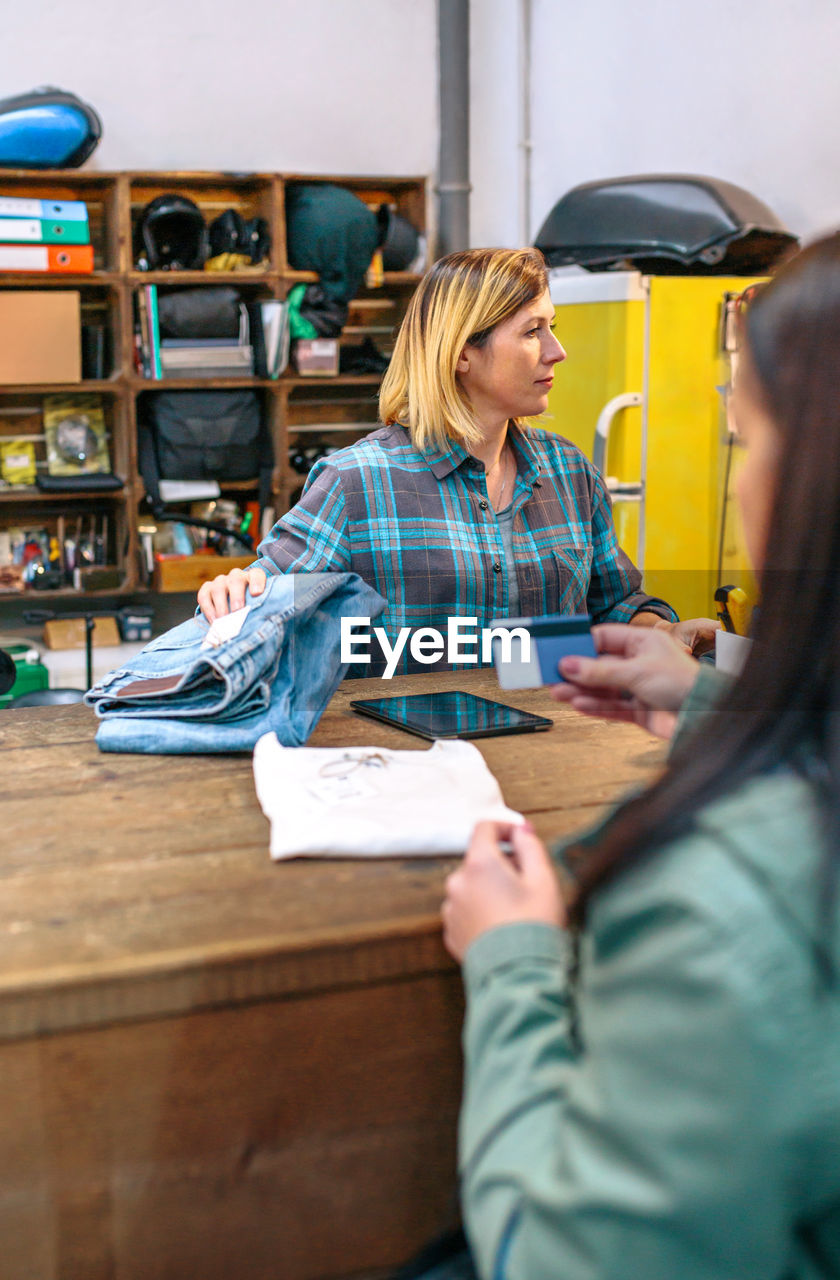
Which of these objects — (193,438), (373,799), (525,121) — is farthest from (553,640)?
(525,121)

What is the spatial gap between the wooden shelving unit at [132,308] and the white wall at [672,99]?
0.58 metres

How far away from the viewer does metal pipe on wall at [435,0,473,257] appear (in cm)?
518

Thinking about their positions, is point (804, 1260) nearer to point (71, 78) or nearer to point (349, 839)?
point (349, 839)

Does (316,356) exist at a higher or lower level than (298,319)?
lower

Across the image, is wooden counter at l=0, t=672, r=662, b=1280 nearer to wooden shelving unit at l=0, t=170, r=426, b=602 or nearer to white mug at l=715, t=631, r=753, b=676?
white mug at l=715, t=631, r=753, b=676

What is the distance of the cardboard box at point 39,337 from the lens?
14.5 feet

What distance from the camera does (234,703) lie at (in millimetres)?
1384

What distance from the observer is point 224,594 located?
162 centimetres

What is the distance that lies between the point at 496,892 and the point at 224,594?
910 mm

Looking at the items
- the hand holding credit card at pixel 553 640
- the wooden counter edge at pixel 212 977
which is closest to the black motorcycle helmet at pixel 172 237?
the hand holding credit card at pixel 553 640

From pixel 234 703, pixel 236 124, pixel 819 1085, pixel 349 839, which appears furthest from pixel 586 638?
pixel 236 124

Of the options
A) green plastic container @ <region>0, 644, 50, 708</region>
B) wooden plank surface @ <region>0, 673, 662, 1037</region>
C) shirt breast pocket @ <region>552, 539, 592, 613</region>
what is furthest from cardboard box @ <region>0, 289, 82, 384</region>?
wooden plank surface @ <region>0, 673, 662, 1037</region>

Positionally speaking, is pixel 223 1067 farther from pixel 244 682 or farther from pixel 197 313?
pixel 197 313

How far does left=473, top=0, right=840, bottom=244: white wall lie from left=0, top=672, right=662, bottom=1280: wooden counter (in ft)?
9.97
